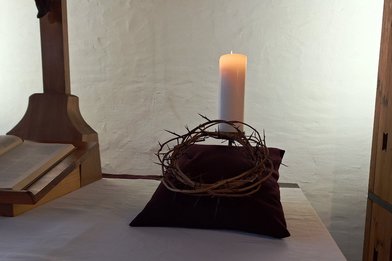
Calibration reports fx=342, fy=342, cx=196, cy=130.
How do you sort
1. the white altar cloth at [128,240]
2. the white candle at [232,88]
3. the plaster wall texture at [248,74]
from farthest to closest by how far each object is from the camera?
the plaster wall texture at [248,74], the white candle at [232,88], the white altar cloth at [128,240]

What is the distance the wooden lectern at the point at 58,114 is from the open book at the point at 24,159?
32 mm

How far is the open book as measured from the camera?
59cm

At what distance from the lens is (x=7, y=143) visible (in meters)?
0.72

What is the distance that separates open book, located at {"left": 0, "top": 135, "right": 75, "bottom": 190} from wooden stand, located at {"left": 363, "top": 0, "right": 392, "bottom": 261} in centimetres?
78

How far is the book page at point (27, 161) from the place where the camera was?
0.59 m

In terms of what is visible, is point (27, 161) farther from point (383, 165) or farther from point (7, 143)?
point (383, 165)

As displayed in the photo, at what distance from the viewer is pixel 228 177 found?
0.55 metres

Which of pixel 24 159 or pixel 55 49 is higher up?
pixel 55 49

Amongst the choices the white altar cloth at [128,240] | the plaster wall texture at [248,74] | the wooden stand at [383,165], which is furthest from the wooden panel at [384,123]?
the white altar cloth at [128,240]

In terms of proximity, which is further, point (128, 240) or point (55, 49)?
point (55, 49)

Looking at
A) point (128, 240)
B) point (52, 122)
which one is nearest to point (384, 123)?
point (128, 240)

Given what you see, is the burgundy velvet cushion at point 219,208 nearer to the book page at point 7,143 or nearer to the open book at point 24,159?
the open book at point 24,159

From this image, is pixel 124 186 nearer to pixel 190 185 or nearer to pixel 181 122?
pixel 190 185

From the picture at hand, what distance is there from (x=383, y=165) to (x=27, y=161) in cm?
86
